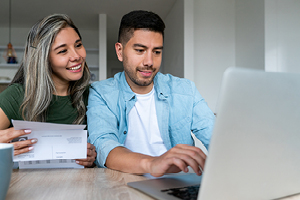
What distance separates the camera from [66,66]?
1.31 meters

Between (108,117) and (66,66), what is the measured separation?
355mm

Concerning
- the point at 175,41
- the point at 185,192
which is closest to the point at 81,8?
the point at 175,41

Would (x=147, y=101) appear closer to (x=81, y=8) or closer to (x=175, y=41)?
(x=175, y=41)

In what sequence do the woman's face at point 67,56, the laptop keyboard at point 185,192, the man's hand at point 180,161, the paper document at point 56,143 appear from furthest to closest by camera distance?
1. the woman's face at point 67,56
2. the paper document at point 56,143
3. the man's hand at point 180,161
4. the laptop keyboard at point 185,192

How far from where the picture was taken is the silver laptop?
36cm

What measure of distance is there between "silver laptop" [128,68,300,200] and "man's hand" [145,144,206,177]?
194 mm

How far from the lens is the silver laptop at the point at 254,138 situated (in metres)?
0.36

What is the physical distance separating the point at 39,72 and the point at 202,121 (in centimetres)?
82

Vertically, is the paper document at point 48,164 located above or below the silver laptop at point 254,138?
below

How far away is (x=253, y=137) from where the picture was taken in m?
0.41

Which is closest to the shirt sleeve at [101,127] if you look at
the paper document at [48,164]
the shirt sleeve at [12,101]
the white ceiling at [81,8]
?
the paper document at [48,164]

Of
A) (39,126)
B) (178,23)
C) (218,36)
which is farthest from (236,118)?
(178,23)

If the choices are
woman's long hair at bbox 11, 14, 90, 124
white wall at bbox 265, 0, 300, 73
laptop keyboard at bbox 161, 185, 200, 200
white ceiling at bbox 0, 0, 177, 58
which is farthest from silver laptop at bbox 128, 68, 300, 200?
white ceiling at bbox 0, 0, 177, 58

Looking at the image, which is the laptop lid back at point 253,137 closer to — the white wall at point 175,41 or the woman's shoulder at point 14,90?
the woman's shoulder at point 14,90
